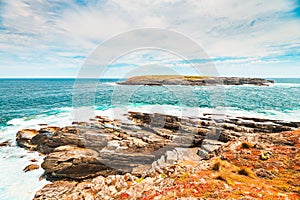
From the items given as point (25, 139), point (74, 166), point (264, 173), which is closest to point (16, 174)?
point (74, 166)

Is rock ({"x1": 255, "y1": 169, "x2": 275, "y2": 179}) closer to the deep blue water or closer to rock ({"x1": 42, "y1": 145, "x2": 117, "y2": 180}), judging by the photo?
rock ({"x1": 42, "y1": 145, "x2": 117, "y2": 180})

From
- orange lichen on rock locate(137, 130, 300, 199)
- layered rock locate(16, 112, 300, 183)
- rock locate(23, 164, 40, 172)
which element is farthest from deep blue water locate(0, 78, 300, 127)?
orange lichen on rock locate(137, 130, 300, 199)

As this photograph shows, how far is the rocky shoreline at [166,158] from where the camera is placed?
8891 millimetres

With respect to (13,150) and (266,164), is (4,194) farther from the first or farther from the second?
(266,164)

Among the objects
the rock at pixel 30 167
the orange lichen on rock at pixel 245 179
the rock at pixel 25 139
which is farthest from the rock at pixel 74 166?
the orange lichen on rock at pixel 245 179

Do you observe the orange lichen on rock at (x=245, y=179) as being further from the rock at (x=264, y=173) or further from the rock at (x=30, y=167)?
the rock at (x=30, y=167)

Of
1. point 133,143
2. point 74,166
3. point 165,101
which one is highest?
point 165,101

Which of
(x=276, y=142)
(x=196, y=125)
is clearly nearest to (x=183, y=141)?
(x=196, y=125)

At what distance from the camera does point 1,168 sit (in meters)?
18.9

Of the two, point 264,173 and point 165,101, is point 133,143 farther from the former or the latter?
point 165,101

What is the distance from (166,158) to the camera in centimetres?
1534

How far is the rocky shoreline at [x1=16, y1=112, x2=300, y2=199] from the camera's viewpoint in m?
8.89

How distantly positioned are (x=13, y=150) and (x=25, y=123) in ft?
42.2

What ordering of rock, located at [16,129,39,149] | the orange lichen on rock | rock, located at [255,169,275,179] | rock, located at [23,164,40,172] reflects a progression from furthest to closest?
rock, located at [16,129,39,149] → rock, located at [23,164,40,172] → rock, located at [255,169,275,179] → the orange lichen on rock
